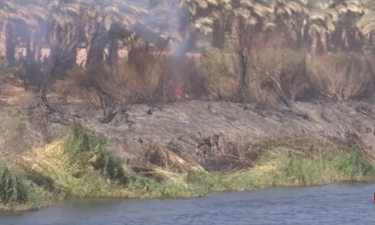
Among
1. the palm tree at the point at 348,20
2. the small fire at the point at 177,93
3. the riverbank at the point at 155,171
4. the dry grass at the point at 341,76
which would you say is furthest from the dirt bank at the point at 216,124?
the palm tree at the point at 348,20

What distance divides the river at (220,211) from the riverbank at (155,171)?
1.26 feet

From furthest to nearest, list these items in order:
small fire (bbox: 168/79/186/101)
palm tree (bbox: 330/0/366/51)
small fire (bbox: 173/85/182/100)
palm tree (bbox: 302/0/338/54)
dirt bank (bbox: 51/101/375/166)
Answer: palm tree (bbox: 330/0/366/51), palm tree (bbox: 302/0/338/54), small fire (bbox: 168/79/186/101), small fire (bbox: 173/85/182/100), dirt bank (bbox: 51/101/375/166)

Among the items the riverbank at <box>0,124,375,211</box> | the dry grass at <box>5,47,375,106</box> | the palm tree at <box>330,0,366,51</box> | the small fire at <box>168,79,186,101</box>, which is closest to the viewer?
the riverbank at <box>0,124,375,211</box>

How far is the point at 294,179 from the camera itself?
1209 inches

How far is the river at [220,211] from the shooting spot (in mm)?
23938

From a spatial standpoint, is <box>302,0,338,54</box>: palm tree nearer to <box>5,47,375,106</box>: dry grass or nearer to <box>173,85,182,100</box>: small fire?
<box>5,47,375,106</box>: dry grass

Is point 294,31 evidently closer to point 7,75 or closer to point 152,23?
point 152,23

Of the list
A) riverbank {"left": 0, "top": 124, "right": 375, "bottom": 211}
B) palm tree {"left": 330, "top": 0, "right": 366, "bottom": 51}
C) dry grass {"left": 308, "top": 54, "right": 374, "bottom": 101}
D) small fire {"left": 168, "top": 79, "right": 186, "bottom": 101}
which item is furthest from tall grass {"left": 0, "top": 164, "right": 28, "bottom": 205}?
palm tree {"left": 330, "top": 0, "right": 366, "bottom": 51}

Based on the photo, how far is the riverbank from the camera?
2545cm

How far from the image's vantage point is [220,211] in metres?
25.6

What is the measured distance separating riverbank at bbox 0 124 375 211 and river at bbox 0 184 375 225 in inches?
15.2

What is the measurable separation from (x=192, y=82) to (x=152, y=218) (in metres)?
16.3

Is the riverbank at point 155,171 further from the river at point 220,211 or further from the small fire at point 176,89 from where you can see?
the small fire at point 176,89

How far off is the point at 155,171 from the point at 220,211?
333 centimetres
